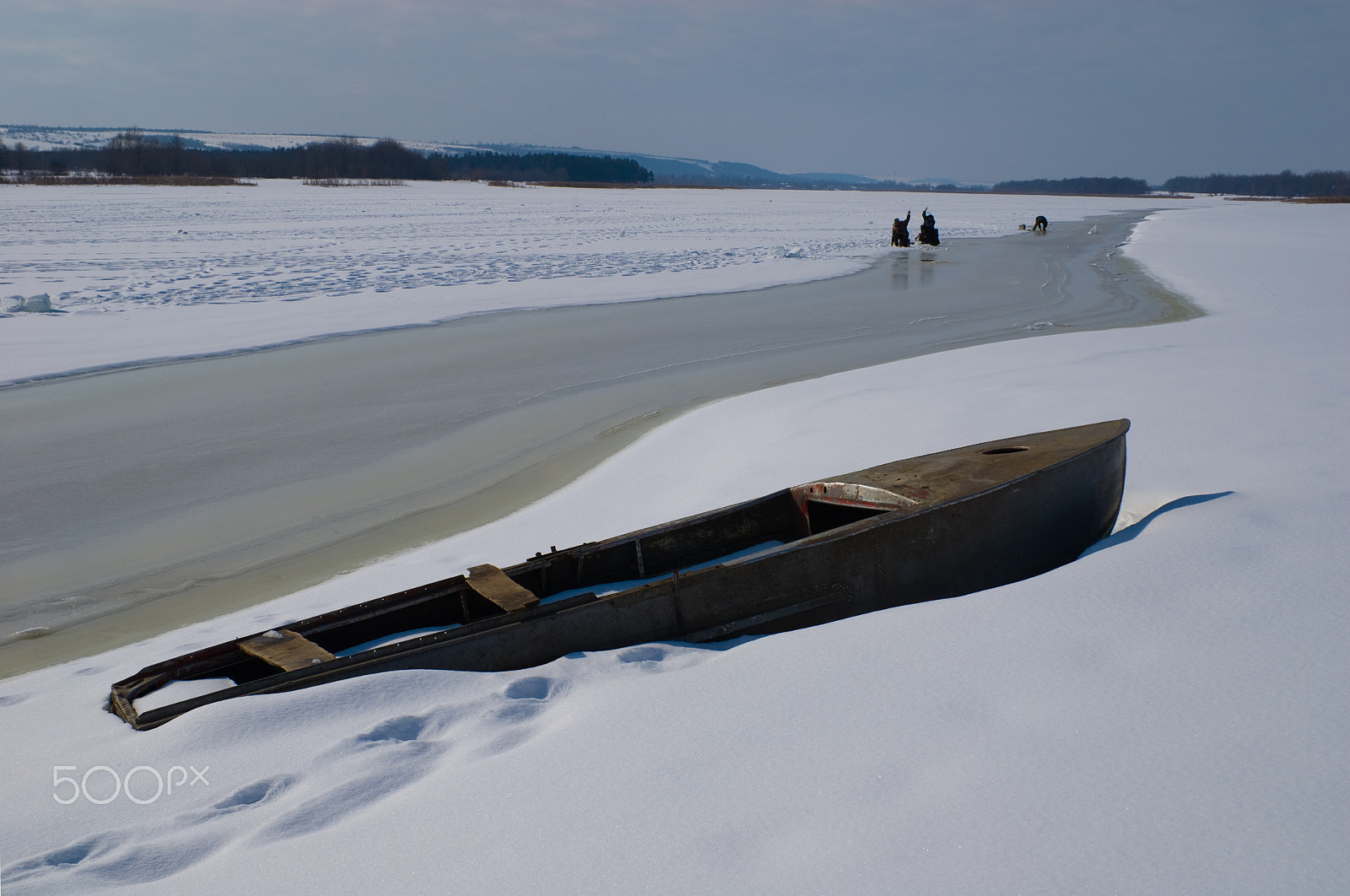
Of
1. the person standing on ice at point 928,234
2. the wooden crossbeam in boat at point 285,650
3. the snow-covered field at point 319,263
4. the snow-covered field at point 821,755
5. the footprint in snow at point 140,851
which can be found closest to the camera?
the snow-covered field at point 821,755

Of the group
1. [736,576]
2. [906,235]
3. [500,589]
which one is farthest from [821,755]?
[906,235]

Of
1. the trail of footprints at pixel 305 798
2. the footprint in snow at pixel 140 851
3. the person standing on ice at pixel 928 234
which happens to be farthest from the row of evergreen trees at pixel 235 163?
the footprint in snow at pixel 140 851

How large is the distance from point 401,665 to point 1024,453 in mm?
3144

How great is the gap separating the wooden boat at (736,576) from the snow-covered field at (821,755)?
0.14m

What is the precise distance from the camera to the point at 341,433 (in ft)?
25.2

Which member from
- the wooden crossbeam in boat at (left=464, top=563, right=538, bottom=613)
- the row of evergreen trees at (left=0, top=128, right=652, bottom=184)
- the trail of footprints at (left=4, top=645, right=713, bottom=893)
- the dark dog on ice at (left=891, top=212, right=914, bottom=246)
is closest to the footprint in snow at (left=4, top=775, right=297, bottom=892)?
the trail of footprints at (left=4, top=645, right=713, bottom=893)

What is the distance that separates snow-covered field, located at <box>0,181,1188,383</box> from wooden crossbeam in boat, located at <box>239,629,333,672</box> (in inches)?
310

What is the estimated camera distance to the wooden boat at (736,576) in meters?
3.43

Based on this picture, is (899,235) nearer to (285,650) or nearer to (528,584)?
(528,584)

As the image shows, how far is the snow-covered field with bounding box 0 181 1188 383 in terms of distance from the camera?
473 inches

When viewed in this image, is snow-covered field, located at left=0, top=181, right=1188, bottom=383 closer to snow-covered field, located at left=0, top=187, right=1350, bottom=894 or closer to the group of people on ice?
the group of people on ice

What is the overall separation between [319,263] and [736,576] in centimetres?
1720

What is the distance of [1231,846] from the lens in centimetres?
201

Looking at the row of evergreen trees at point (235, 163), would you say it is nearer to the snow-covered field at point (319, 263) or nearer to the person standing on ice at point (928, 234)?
the snow-covered field at point (319, 263)
